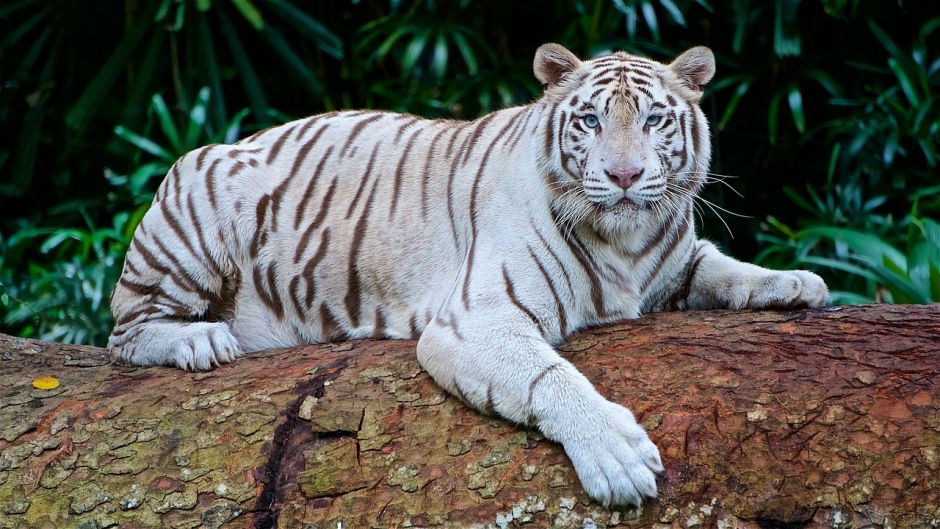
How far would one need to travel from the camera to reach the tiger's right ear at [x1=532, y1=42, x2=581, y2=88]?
3.00m

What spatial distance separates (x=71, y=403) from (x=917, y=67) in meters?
4.73

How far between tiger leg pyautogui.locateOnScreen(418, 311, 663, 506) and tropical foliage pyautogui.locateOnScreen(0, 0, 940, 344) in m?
2.79

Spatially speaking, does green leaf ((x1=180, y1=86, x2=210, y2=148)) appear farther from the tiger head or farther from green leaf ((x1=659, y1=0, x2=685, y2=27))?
the tiger head

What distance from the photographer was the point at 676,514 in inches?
89.8

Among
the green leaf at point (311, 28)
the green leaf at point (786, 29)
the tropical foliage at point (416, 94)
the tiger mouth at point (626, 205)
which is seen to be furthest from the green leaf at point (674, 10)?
the tiger mouth at point (626, 205)

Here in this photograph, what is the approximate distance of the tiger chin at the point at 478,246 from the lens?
2.69 metres

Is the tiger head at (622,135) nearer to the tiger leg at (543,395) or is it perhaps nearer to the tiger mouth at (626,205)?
the tiger mouth at (626,205)

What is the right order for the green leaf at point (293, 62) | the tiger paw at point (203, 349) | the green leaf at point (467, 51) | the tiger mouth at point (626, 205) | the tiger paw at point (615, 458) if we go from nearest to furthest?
1. the tiger paw at point (615, 458)
2. the tiger mouth at point (626, 205)
3. the tiger paw at point (203, 349)
4. the green leaf at point (467, 51)
5. the green leaf at point (293, 62)

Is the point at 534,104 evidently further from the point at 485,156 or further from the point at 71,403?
the point at 71,403

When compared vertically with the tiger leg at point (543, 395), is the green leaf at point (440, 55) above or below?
above

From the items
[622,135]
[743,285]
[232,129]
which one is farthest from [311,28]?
[743,285]

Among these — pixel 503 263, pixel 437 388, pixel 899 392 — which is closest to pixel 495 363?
pixel 437 388

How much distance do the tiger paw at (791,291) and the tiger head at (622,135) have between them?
35cm

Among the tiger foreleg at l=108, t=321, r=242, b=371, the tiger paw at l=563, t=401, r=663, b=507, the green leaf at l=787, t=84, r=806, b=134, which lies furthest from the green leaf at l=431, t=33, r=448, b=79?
the tiger paw at l=563, t=401, r=663, b=507
